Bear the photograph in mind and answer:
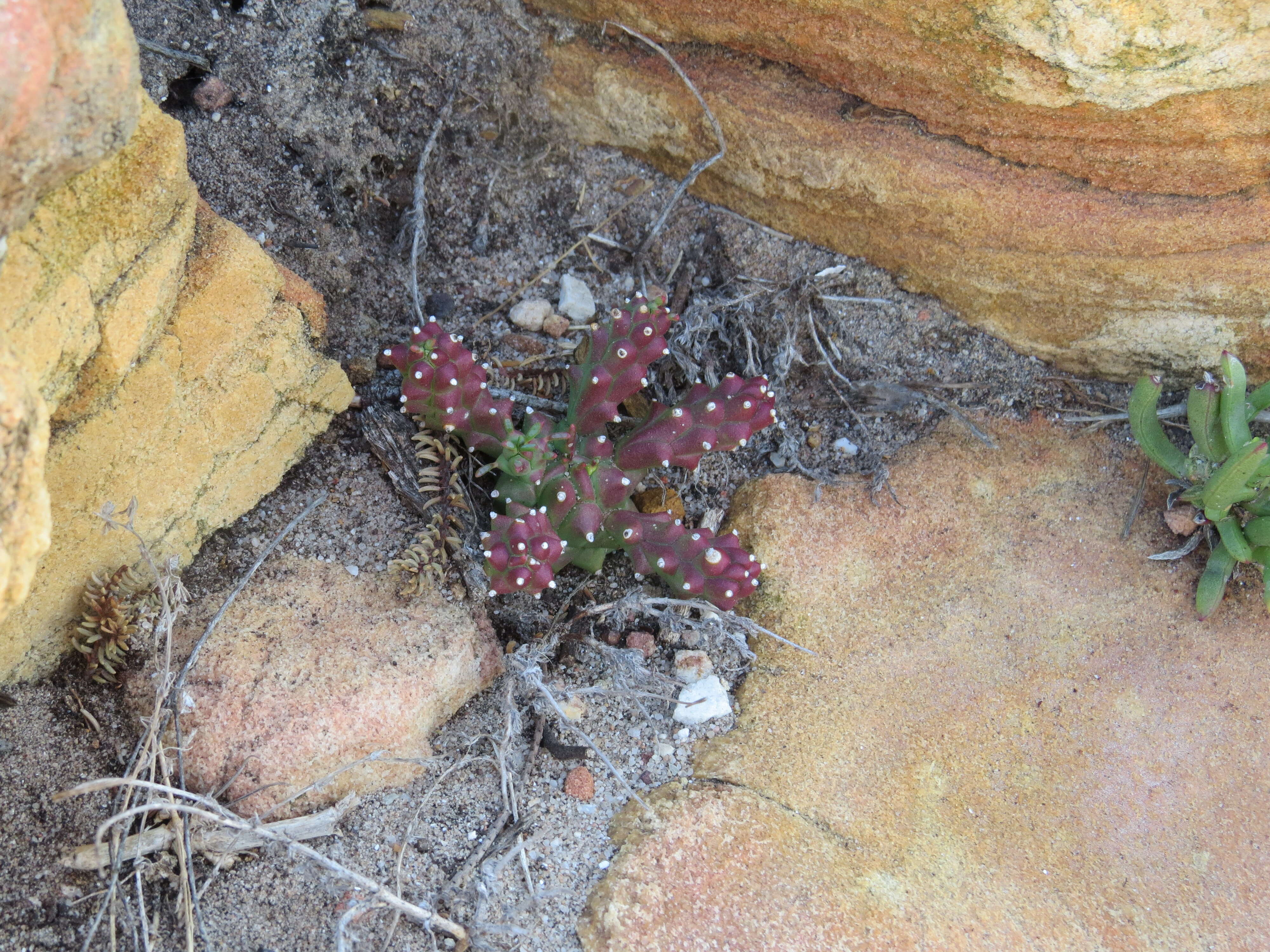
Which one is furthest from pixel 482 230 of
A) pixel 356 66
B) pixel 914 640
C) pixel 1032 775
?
pixel 1032 775

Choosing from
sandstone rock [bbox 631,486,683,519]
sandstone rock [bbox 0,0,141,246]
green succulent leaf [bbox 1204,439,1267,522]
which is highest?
sandstone rock [bbox 0,0,141,246]

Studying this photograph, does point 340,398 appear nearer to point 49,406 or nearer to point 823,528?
point 49,406

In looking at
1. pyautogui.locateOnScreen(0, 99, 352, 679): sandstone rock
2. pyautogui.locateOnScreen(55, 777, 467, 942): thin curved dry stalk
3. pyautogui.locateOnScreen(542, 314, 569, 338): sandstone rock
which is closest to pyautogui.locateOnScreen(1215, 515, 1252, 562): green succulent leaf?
pyautogui.locateOnScreen(542, 314, 569, 338): sandstone rock

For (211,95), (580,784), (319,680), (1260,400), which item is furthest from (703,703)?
(211,95)

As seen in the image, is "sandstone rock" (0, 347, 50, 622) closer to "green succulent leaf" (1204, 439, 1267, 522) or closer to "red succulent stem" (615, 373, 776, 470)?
"red succulent stem" (615, 373, 776, 470)

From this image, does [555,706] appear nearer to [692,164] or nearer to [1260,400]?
[692,164]

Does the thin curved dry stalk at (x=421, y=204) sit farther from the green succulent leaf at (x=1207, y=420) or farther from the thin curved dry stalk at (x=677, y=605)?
the green succulent leaf at (x=1207, y=420)
